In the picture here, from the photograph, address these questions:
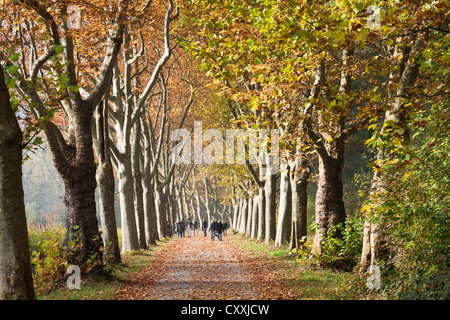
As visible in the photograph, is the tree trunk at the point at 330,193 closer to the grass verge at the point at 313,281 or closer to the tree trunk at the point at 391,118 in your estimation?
the grass verge at the point at 313,281

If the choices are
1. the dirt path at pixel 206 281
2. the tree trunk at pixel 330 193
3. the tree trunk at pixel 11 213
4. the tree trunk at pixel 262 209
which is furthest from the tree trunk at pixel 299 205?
the tree trunk at pixel 11 213

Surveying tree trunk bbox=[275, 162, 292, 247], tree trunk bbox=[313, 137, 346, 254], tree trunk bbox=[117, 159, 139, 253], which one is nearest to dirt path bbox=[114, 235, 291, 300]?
tree trunk bbox=[117, 159, 139, 253]

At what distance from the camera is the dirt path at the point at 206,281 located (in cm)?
987

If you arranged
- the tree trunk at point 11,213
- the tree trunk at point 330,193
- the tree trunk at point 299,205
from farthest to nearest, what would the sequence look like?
the tree trunk at point 299,205
the tree trunk at point 330,193
the tree trunk at point 11,213

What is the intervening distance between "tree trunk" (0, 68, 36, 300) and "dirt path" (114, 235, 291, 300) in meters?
3.49

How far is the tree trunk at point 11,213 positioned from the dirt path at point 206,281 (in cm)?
349

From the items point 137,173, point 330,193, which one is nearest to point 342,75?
point 330,193

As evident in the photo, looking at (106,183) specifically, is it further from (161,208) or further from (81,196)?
(161,208)

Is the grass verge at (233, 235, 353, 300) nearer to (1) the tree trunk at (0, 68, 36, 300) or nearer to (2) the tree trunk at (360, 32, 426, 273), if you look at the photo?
(2) the tree trunk at (360, 32, 426, 273)

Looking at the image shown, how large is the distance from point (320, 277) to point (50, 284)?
254 inches

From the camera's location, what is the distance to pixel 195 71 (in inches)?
1023

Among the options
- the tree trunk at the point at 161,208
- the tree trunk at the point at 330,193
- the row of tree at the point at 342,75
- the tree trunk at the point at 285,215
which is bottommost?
the tree trunk at the point at 161,208
